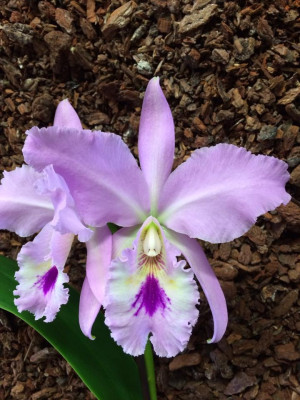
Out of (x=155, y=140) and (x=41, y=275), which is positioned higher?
(x=155, y=140)

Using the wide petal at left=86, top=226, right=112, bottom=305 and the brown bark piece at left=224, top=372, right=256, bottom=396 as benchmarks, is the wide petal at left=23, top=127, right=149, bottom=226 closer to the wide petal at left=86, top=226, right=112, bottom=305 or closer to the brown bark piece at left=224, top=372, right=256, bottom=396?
the wide petal at left=86, top=226, right=112, bottom=305

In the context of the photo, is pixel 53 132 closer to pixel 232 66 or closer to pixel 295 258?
pixel 232 66

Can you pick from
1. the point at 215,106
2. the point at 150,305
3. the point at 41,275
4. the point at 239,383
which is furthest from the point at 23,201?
the point at 239,383

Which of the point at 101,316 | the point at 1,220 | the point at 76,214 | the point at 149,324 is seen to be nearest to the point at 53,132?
the point at 76,214

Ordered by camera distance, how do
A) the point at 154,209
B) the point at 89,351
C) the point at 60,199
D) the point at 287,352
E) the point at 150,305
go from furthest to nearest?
the point at 287,352 → the point at 89,351 → the point at 154,209 → the point at 150,305 → the point at 60,199

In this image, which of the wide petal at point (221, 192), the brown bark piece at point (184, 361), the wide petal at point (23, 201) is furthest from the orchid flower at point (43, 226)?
the brown bark piece at point (184, 361)

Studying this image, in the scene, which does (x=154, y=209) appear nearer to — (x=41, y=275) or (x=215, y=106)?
(x=41, y=275)
